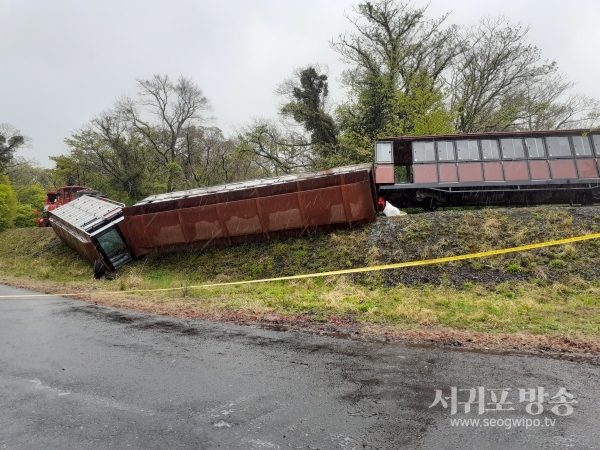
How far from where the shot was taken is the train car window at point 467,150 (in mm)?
15516

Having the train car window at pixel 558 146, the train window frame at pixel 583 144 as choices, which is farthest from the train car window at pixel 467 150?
the train window frame at pixel 583 144

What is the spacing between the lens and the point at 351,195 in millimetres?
12117

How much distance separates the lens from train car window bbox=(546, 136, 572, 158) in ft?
50.1

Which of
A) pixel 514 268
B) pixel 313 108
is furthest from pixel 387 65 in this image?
pixel 514 268

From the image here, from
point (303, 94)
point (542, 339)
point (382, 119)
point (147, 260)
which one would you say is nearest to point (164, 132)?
point (303, 94)

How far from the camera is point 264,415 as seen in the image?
3322mm

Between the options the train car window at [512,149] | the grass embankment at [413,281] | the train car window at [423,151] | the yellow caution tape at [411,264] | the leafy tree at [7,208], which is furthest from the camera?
the leafy tree at [7,208]

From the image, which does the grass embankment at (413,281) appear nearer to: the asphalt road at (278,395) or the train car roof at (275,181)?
the asphalt road at (278,395)

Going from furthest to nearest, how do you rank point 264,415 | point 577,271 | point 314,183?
1. point 314,183
2. point 577,271
3. point 264,415

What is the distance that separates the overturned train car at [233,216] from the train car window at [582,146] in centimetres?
920

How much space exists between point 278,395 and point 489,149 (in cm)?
1505

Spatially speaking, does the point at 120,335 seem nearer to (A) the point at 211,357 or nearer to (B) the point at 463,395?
(A) the point at 211,357

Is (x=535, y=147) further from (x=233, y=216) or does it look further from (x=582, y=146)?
(x=233, y=216)

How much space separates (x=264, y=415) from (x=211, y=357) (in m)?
1.81
